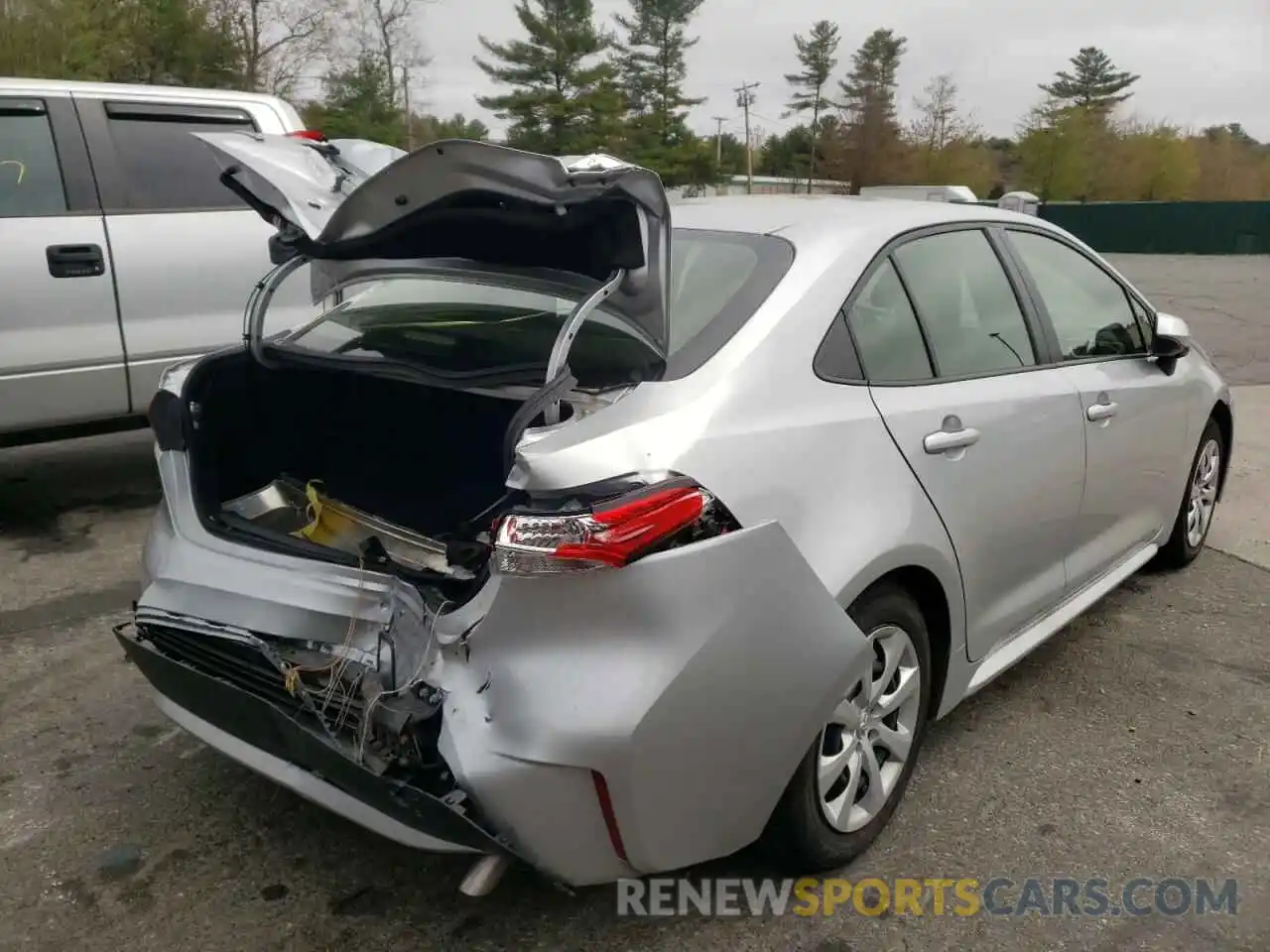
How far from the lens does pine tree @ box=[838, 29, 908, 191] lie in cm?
6412

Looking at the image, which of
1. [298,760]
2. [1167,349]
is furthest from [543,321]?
[1167,349]

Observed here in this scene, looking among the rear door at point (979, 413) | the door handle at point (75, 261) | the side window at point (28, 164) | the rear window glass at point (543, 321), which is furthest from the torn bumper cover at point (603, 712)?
the side window at point (28, 164)

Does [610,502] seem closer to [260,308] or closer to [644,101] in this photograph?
[260,308]

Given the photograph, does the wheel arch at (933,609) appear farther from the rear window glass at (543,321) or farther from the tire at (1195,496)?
the tire at (1195,496)

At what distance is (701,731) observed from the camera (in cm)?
199

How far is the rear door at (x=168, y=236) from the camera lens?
5.00 m

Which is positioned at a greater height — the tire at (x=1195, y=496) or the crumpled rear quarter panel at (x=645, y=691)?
the crumpled rear quarter panel at (x=645, y=691)

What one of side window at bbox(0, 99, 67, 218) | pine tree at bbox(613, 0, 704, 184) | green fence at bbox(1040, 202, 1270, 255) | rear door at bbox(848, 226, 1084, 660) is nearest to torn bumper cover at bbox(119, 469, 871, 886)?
rear door at bbox(848, 226, 1084, 660)

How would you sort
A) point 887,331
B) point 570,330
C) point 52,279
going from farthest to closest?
point 52,279
point 887,331
point 570,330

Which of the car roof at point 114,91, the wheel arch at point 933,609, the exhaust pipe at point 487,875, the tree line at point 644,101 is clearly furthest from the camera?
the tree line at point 644,101

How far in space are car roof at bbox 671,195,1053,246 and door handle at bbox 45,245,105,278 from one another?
306 centimetres

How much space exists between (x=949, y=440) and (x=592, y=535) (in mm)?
1145

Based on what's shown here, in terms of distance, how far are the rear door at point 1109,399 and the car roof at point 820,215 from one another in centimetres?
30

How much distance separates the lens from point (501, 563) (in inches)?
76.2
